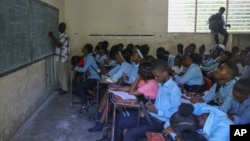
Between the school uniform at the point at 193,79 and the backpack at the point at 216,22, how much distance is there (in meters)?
3.70

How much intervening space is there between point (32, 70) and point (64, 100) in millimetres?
1314

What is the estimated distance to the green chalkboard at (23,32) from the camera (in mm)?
3408

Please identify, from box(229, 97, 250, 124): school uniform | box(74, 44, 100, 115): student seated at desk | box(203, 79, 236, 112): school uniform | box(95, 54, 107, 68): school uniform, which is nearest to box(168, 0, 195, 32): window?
box(95, 54, 107, 68): school uniform

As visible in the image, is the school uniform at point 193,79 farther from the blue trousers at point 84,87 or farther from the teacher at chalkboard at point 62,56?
the teacher at chalkboard at point 62,56

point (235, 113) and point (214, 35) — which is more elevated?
point (214, 35)

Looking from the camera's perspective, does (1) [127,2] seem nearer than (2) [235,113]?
No

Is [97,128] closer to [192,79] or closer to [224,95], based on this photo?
[192,79]

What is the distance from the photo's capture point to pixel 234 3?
788cm

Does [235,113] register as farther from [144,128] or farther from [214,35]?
[214,35]

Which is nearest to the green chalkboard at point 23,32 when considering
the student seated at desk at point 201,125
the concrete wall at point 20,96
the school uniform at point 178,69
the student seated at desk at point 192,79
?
the concrete wall at point 20,96

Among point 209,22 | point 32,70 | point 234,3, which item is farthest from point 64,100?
point 234,3

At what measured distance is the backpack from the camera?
7539 millimetres

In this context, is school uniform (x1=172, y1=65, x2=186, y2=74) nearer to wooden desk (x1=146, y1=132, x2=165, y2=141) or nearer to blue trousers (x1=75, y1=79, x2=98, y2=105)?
blue trousers (x1=75, y1=79, x2=98, y2=105)

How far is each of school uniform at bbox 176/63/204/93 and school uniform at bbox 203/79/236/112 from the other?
969 mm
